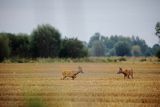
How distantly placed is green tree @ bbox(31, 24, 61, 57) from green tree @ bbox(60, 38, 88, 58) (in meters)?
0.98

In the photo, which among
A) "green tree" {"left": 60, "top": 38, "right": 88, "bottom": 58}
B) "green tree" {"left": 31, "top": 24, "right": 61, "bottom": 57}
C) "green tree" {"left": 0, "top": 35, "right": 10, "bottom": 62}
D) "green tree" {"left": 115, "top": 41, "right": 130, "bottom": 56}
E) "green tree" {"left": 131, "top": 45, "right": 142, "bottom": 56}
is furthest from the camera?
"green tree" {"left": 115, "top": 41, "right": 130, "bottom": 56}

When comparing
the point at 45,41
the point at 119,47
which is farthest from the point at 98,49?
the point at 45,41

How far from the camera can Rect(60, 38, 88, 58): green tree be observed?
242 ft

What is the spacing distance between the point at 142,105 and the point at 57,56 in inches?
2255

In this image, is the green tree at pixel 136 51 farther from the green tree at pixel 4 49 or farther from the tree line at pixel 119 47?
the green tree at pixel 4 49

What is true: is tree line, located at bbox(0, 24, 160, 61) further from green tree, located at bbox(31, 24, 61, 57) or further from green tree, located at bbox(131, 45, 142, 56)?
green tree, located at bbox(131, 45, 142, 56)

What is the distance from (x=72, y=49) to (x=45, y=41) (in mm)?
4898

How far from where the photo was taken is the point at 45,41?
72.9m

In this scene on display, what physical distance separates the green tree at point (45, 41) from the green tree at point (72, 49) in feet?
3.21

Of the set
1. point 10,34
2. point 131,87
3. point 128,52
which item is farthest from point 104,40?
point 131,87

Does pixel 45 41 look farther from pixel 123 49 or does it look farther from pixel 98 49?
pixel 98 49

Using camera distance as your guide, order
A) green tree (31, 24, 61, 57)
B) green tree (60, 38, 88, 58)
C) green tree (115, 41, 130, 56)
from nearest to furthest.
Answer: green tree (31, 24, 61, 57) → green tree (60, 38, 88, 58) → green tree (115, 41, 130, 56)

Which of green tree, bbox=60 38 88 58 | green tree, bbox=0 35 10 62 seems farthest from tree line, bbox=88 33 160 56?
green tree, bbox=0 35 10 62

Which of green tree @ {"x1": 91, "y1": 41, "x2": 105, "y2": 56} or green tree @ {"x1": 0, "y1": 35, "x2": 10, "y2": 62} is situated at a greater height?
green tree @ {"x1": 91, "y1": 41, "x2": 105, "y2": 56}
